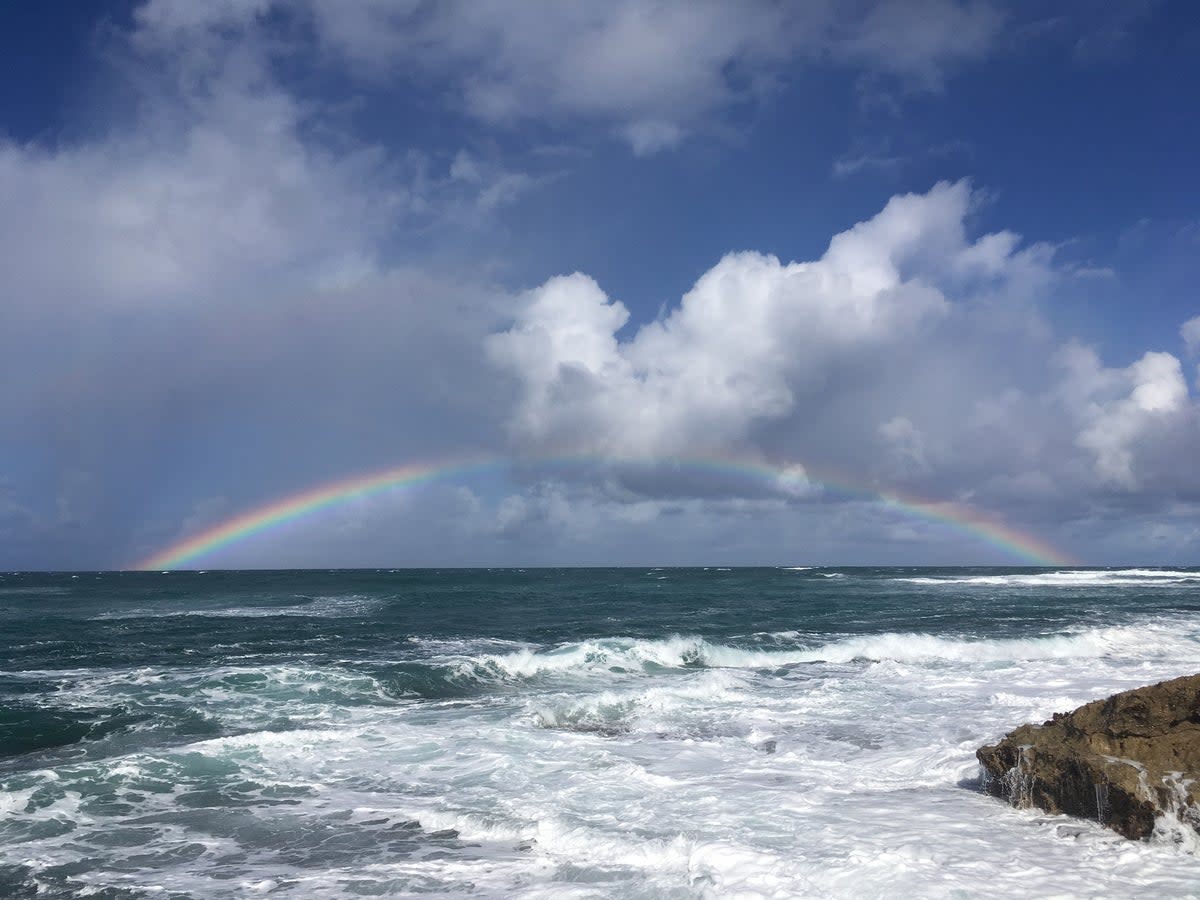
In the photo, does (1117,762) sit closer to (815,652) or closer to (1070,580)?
(815,652)

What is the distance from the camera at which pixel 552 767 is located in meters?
11.7

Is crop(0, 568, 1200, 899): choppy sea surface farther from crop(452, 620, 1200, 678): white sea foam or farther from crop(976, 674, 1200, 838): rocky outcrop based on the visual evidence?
crop(976, 674, 1200, 838): rocky outcrop

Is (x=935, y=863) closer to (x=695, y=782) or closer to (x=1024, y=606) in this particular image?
(x=695, y=782)

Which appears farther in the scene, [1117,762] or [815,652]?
[815,652]

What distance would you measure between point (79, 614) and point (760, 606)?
37.1 meters

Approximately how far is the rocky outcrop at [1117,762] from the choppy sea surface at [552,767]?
0.28 m

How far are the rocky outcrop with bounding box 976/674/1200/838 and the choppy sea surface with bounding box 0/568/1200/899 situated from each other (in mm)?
281

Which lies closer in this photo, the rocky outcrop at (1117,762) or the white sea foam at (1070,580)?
the rocky outcrop at (1117,762)

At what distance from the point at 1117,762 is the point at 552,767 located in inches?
292

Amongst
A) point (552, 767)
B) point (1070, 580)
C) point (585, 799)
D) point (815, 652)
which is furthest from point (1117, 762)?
point (1070, 580)

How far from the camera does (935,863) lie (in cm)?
771

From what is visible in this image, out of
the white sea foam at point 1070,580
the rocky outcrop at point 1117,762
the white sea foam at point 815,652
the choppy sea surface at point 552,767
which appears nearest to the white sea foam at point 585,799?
the choppy sea surface at point 552,767

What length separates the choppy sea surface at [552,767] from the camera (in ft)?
25.4

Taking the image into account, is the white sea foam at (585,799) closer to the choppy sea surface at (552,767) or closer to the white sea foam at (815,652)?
the choppy sea surface at (552,767)
